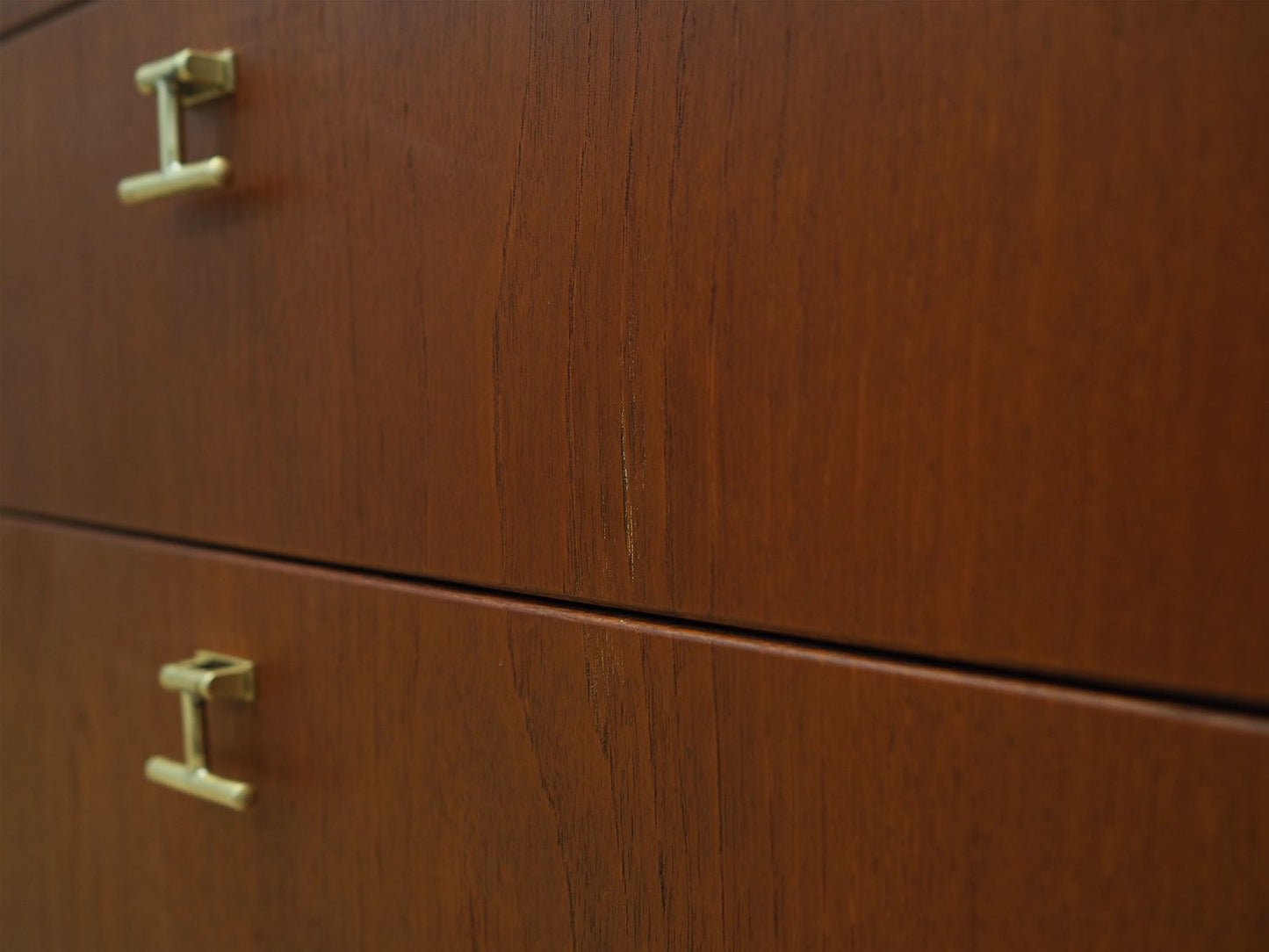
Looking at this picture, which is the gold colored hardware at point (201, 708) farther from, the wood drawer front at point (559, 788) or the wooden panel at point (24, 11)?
the wooden panel at point (24, 11)

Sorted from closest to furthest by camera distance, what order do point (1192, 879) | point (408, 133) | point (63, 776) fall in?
point (1192, 879) → point (408, 133) → point (63, 776)

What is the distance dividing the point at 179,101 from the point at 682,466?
0.23 metres

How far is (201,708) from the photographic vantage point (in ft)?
1.13

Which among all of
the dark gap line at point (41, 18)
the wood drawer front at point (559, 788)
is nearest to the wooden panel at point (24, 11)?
the dark gap line at point (41, 18)

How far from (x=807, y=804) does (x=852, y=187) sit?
139 millimetres

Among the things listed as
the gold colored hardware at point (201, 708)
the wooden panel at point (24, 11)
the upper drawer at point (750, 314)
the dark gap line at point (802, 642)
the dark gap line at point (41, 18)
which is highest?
the wooden panel at point (24, 11)

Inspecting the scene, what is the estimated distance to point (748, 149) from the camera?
0.74ft

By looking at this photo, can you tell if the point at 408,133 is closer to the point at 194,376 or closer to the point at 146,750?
the point at 194,376

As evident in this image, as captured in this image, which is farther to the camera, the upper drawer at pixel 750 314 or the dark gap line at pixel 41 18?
the dark gap line at pixel 41 18

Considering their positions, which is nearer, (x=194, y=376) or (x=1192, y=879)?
(x=1192, y=879)

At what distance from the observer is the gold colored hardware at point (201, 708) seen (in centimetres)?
33

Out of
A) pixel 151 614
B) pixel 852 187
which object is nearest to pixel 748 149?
pixel 852 187

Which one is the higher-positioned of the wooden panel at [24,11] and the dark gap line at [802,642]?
the wooden panel at [24,11]

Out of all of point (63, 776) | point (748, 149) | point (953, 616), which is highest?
point (748, 149)
